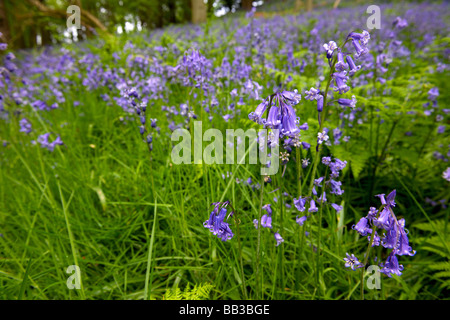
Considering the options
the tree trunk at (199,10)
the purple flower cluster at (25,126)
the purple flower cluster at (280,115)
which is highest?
the tree trunk at (199,10)

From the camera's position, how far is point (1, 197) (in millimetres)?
2297

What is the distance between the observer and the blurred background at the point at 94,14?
296 inches

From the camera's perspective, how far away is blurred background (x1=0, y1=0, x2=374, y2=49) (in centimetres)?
751

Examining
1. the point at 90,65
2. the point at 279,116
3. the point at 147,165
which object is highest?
the point at 90,65

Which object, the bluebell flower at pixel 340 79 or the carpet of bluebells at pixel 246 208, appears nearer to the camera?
the bluebell flower at pixel 340 79

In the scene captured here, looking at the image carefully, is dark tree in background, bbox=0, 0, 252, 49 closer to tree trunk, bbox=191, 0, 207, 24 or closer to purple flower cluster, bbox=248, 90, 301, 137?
tree trunk, bbox=191, 0, 207, 24

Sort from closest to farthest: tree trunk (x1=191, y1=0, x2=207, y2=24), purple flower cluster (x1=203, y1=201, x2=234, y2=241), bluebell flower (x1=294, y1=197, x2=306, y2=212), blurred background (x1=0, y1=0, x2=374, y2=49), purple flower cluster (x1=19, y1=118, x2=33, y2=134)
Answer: purple flower cluster (x1=203, y1=201, x2=234, y2=241), bluebell flower (x1=294, y1=197, x2=306, y2=212), purple flower cluster (x1=19, y1=118, x2=33, y2=134), blurred background (x1=0, y1=0, x2=374, y2=49), tree trunk (x1=191, y1=0, x2=207, y2=24)

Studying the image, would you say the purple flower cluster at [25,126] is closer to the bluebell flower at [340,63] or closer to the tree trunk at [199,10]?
the bluebell flower at [340,63]

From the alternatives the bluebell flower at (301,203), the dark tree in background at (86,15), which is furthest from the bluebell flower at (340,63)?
the dark tree in background at (86,15)

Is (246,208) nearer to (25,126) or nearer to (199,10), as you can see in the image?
(25,126)

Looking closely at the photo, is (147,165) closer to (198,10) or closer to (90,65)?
(90,65)

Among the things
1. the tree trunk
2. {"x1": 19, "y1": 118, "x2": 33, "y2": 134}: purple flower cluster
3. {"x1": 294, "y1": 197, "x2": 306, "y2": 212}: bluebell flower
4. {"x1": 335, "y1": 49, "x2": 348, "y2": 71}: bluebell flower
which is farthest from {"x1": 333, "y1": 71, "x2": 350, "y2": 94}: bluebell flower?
the tree trunk
